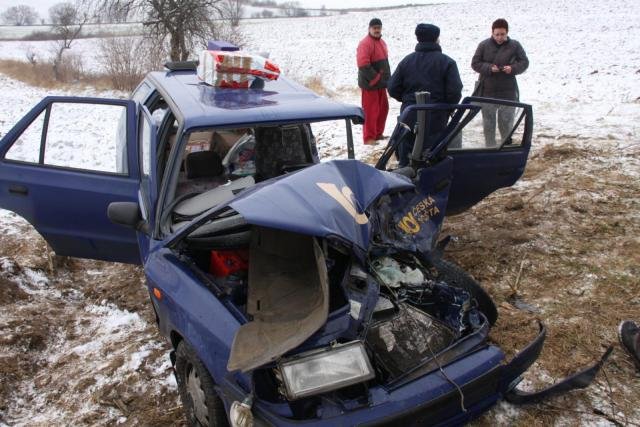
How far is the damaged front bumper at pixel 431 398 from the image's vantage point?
81.0 inches

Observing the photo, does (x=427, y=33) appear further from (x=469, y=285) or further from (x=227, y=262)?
Result: (x=227, y=262)

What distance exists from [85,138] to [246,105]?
176 centimetres

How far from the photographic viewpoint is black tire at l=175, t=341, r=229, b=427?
2.43 m

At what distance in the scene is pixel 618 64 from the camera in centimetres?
1337

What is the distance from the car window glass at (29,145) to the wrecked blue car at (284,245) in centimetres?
2

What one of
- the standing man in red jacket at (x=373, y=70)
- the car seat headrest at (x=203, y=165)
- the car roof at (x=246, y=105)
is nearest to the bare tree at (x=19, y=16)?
the standing man in red jacket at (x=373, y=70)

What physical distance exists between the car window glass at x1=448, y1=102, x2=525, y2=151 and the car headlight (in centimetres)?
244

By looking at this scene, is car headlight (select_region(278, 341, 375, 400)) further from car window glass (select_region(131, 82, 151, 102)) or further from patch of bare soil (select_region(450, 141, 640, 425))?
car window glass (select_region(131, 82, 151, 102))

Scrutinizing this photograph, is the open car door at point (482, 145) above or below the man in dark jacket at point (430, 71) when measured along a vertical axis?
below

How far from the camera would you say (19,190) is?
12.5ft

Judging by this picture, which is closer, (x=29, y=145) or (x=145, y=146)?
(x=145, y=146)

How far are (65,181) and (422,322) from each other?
284cm

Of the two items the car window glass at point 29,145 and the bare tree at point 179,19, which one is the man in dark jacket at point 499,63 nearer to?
the car window glass at point 29,145

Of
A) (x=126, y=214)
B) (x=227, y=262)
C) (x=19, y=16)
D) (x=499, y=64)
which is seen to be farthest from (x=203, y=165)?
(x=19, y=16)
